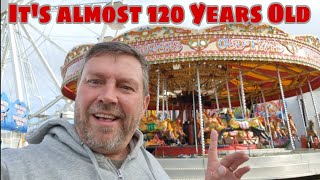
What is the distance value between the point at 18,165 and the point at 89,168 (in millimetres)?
297

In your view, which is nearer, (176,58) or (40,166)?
(40,166)

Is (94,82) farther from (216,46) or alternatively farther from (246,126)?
(246,126)

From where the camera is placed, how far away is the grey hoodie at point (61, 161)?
1.10 meters

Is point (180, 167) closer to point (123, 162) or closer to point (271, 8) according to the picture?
point (271, 8)

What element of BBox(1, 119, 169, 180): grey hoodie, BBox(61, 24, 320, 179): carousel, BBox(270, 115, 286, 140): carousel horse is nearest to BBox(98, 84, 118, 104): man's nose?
BBox(1, 119, 169, 180): grey hoodie

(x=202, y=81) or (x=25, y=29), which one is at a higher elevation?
(x=25, y=29)

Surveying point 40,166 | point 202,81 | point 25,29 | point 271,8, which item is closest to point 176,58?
point 271,8

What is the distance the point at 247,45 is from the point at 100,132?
7536mm

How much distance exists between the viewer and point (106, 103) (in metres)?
1.30

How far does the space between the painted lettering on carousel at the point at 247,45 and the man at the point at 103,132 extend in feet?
22.7

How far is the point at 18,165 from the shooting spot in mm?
1079

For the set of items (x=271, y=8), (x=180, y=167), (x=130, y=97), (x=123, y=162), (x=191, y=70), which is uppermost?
(x=271, y=8)

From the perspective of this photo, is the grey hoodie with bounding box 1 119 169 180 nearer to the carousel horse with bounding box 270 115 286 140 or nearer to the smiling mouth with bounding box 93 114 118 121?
the smiling mouth with bounding box 93 114 118 121

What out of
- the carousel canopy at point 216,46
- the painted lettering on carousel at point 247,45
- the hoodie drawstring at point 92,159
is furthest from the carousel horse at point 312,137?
the hoodie drawstring at point 92,159
